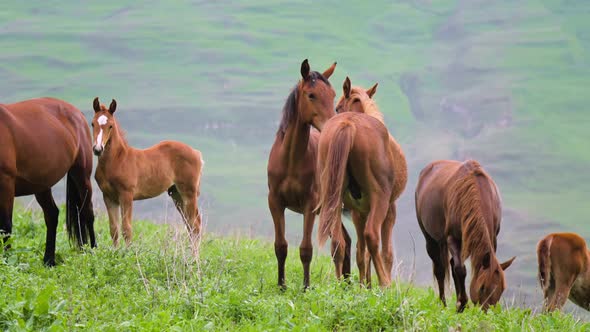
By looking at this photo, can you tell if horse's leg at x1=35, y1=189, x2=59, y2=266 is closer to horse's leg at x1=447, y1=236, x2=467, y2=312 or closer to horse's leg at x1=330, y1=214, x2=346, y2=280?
horse's leg at x1=330, y1=214, x2=346, y2=280

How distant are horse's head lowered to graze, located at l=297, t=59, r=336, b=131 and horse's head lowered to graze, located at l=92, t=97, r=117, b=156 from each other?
3.12 meters

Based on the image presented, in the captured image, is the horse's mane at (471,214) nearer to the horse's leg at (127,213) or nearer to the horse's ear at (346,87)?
the horse's ear at (346,87)

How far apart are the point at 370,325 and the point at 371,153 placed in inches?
82.6

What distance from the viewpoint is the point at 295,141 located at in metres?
7.96

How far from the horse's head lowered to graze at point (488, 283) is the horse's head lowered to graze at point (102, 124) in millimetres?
5051

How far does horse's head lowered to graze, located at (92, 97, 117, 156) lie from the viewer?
9.79 meters

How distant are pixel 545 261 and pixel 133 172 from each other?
583 cm

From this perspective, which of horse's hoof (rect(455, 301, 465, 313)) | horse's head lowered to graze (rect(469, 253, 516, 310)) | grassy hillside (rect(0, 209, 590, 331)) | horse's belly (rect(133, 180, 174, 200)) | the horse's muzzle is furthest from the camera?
horse's belly (rect(133, 180, 174, 200))

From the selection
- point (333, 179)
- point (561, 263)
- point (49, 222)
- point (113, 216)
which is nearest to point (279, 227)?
point (333, 179)

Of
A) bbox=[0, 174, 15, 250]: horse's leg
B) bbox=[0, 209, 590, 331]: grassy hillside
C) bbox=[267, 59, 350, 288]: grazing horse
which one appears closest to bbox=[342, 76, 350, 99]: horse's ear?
bbox=[267, 59, 350, 288]: grazing horse

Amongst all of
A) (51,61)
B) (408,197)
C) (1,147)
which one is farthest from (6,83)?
(1,147)

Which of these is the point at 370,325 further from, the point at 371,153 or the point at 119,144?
the point at 119,144

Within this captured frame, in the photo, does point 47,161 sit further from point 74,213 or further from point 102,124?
point 102,124

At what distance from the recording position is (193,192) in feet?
40.0
